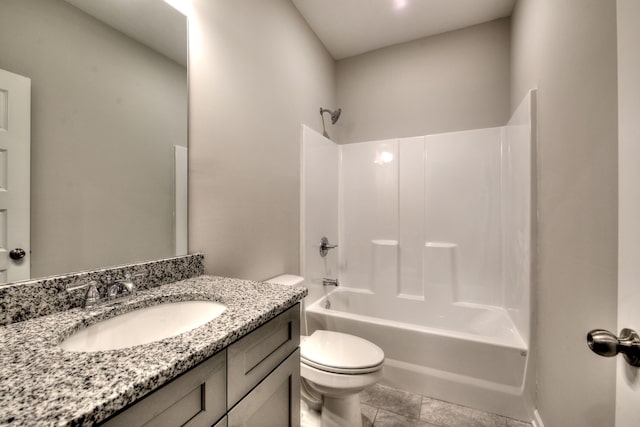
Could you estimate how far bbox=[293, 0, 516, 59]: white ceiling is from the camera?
205cm

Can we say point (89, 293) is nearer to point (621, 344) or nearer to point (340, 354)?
point (340, 354)

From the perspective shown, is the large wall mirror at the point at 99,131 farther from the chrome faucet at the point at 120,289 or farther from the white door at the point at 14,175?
the chrome faucet at the point at 120,289

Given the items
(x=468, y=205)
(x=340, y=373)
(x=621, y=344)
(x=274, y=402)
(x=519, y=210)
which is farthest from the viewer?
(x=468, y=205)

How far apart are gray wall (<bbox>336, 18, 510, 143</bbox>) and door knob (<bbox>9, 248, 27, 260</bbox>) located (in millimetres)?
2327

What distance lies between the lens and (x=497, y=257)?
7.32ft

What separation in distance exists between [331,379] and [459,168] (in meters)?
1.95

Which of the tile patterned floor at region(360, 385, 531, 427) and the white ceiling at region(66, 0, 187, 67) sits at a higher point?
the white ceiling at region(66, 0, 187, 67)

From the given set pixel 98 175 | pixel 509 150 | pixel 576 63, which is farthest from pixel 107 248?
pixel 509 150

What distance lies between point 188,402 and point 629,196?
0.99m

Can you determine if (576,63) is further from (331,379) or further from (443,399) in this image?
(443,399)

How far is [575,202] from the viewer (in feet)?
3.62

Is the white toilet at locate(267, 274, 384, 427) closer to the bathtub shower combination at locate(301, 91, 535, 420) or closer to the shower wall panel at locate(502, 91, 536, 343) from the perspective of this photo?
the bathtub shower combination at locate(301, 91, 535, 420)

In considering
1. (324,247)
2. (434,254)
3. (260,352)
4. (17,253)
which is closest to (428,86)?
(434,254)

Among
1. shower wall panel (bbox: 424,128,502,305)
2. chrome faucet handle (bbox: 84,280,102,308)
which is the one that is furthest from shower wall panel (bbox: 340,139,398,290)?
chrome faucet handle (bbox: 84,280,102,308)
